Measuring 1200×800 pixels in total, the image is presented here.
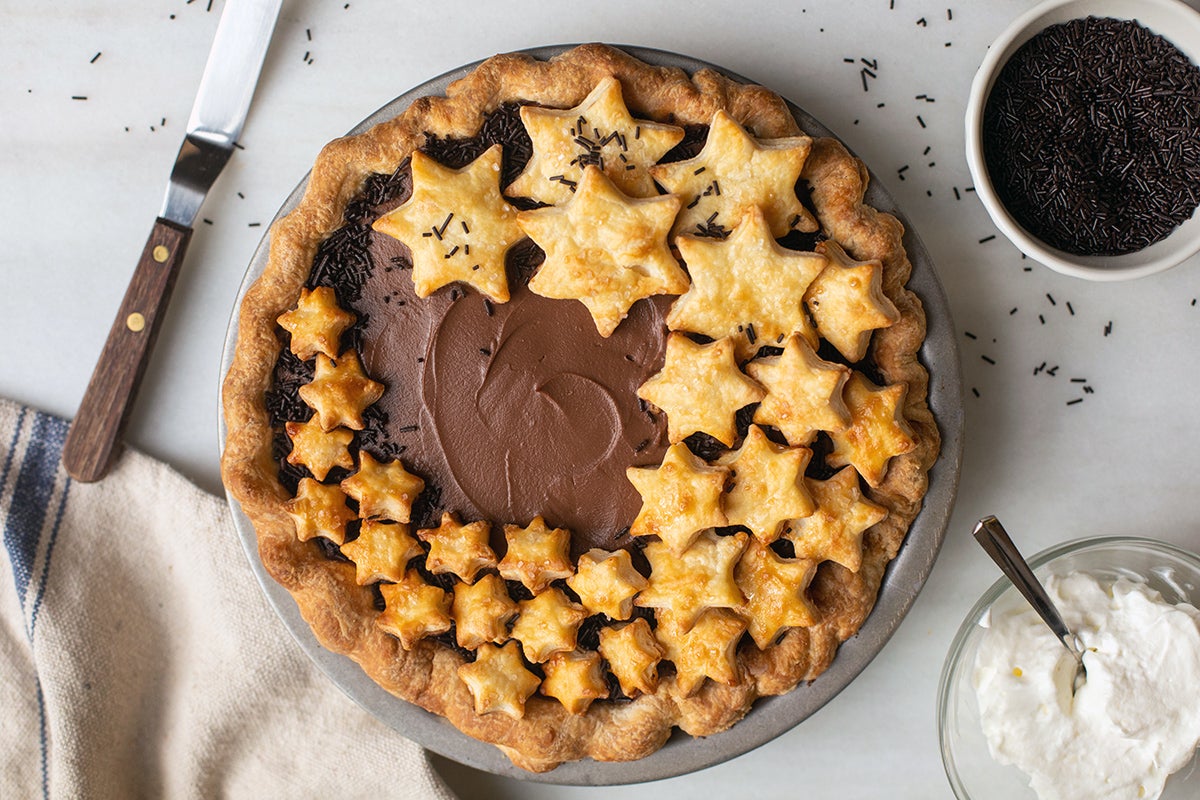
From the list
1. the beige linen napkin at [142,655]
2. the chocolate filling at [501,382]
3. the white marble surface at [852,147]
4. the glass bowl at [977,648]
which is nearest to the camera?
the chocolate filling at [501,382]

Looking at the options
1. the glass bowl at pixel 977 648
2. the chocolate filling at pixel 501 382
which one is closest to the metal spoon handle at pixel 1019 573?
the glass bowl at pixel 977 648

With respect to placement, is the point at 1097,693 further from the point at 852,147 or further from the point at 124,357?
the point at 124,357

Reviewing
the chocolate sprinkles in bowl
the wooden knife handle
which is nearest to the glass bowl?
the chocolate sprinkles in bowl

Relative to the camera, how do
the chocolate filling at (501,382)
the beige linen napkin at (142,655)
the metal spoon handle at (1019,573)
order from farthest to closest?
1. the beige linen napkin at (142,655)
2. the chocolate filling at (501,382)
3. the metal spoon handle at (1019,573)

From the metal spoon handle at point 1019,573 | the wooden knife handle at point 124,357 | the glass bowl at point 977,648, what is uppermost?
the wooden knife handle at point 124,357

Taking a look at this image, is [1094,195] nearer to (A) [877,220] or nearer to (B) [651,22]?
(A) [877,220]

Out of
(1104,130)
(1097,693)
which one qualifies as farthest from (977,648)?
(1104,130)

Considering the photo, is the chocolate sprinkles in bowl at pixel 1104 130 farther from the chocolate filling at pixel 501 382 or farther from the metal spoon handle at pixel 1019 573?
the metal spoon handle at pixel 1019 573
